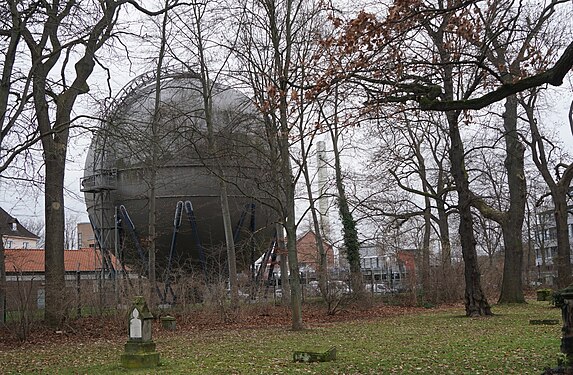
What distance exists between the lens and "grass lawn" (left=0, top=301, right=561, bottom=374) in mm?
10945

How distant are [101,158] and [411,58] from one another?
71.3ft

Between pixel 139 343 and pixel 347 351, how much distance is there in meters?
4.32

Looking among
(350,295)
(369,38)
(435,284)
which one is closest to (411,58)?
(369,38)

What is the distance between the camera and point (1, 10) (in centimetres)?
1391

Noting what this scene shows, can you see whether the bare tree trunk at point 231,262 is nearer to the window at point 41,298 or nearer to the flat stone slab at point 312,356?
the window at point 41,298

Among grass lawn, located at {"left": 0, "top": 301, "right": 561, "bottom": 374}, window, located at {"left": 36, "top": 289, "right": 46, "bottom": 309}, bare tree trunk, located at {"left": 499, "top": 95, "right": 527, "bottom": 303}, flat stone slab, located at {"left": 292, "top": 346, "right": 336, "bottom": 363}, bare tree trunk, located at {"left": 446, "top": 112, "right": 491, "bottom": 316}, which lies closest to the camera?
grass lawn, located at {"left": 0, "top": 301, "right": 561, "bottom": 374}

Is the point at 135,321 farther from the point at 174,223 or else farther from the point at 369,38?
the point at 174,223

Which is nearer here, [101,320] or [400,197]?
[101,320]

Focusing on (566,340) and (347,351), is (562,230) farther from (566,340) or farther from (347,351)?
(566,340)

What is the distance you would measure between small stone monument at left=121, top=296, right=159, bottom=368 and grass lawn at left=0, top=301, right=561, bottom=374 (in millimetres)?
Answer: 271

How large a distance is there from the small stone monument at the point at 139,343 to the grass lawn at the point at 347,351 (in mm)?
271

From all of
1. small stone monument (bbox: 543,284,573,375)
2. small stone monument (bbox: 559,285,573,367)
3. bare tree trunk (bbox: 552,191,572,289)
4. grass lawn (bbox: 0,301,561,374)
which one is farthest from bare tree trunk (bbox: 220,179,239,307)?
small stone monument (bbox: 559,285,573,367)

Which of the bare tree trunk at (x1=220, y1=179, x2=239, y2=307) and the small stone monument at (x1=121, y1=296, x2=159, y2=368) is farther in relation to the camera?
the bare tree trunk at (x1=220, y1=179, x2=239, y2=307)

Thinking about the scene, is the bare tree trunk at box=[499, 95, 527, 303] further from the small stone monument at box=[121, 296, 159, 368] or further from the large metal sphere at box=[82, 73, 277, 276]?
the small stone monument at box=[121, 296, 159, 368]
